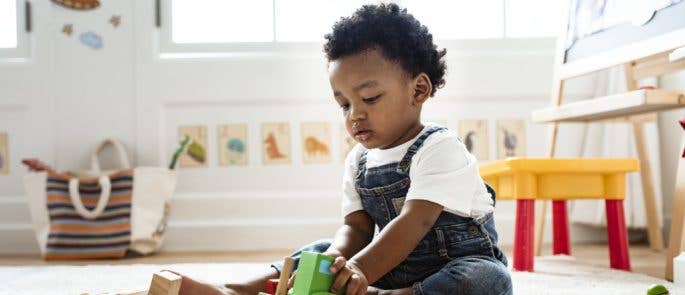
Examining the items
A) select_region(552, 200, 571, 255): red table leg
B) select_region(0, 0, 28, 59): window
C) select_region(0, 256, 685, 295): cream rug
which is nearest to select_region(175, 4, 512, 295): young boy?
select_region(0, 256, 685, 295): cream rug

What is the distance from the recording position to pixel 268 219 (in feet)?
7.55

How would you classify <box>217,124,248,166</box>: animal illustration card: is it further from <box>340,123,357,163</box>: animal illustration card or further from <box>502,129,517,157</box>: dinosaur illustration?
<box>502,129,517,157</box>: dinosaur illustration

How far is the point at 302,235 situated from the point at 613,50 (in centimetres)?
107

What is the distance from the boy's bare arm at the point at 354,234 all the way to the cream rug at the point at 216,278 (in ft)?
0.74

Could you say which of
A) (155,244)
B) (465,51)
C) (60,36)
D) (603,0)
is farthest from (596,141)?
(60,36)

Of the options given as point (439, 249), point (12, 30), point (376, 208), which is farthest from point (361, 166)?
point (12, 30)

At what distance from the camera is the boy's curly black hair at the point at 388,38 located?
38.6 inches

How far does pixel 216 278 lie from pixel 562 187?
28.7 inches

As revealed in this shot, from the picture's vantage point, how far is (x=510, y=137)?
2305mm

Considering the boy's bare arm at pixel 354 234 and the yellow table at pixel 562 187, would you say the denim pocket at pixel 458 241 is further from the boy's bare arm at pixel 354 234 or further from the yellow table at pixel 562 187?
the yellow table at pixel 562 187

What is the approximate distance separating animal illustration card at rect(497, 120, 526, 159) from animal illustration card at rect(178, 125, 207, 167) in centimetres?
90

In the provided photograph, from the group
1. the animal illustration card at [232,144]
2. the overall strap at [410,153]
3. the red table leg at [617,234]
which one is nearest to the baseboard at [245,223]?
the animal illustration card at [232,144]

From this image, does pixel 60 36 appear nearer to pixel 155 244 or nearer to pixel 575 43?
pixel 155 244

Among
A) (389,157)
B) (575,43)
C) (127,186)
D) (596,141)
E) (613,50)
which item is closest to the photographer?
(389,157)
